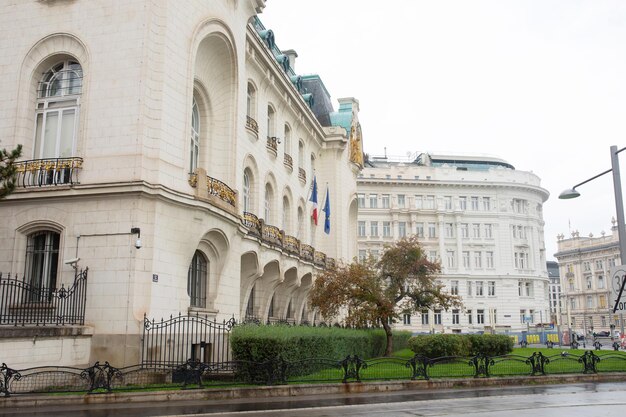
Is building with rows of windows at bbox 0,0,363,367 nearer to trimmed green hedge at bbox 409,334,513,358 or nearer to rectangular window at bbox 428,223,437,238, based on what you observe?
trimmed green hedge at bbox 409,334,513,358

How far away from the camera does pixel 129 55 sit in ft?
64.3

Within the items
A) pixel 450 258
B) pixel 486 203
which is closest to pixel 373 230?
pixel 450 258

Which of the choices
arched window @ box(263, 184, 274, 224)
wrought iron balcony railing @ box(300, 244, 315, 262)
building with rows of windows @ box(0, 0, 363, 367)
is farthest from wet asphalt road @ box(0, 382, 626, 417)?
wrought iron balcony railing @ box(300, 244, 315, 262)

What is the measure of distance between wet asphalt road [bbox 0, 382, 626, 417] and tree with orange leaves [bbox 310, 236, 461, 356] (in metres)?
14.1

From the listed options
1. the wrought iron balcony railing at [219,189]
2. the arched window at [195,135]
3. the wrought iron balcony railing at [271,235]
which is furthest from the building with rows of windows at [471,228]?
the wrought iron balcony railing at [219,189]

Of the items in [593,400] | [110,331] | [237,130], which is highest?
[237,130]

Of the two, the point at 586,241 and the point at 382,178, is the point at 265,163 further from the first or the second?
the point at 586,241

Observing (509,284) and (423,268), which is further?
(509,284)

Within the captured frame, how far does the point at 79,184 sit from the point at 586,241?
375ft

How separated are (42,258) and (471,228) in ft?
216

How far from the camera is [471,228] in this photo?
259 ft

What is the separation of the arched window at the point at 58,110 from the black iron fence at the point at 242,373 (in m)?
8.01

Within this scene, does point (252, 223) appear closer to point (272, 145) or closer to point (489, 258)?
point (272, 145)

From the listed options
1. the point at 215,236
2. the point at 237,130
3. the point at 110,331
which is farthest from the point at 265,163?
the point at 110,331
